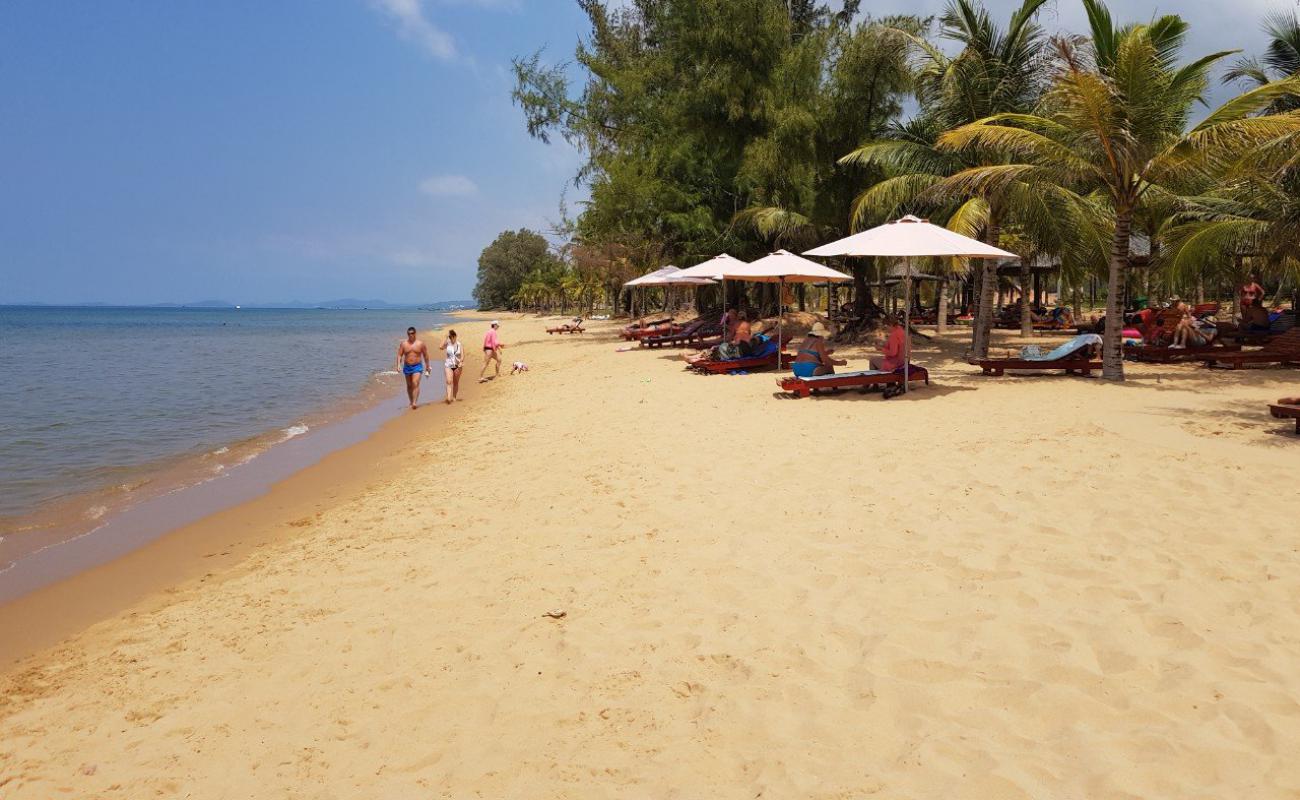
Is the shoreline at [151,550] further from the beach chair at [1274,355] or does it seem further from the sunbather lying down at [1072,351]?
the beach chair at [1274,355]

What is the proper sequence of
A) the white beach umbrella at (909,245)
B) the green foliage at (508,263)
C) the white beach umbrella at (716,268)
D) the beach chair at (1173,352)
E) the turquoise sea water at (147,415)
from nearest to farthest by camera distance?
A: the turquoise sea water at (147,415)
the white beach umbrella at (909,245)
the beach chair at (1173,352)
the white beach umbrella at (716,268)
the green foliage at (508,263)

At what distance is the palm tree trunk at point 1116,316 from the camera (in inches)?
445

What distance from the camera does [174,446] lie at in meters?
11.2

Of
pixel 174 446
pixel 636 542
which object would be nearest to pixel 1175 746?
pixel 636 542

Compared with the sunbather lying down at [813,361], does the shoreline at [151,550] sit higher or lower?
lower

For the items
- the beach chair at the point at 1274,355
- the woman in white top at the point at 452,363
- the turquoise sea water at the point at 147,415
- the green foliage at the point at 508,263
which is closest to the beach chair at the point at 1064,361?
the beach chair at the point at 1274,355

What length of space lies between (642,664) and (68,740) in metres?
2.59

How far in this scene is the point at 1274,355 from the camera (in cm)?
1245

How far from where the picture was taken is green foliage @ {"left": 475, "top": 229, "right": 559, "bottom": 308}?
10294cm

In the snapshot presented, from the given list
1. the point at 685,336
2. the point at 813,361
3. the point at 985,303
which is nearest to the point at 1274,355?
the point at 985,303

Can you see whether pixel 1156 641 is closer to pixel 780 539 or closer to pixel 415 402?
pixel 780 539

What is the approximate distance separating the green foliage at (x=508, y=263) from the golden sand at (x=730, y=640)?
315ft

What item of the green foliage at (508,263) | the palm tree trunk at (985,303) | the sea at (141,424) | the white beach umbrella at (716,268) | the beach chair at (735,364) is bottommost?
the sea at (141,424)

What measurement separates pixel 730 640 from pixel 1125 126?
10.9 metres
